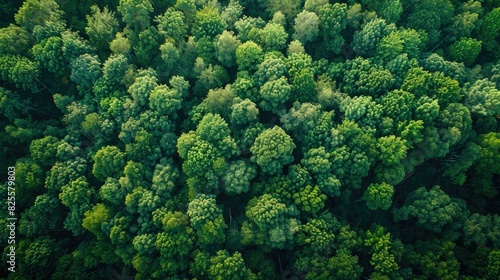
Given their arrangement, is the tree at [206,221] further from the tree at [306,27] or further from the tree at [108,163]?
the tree at [306,27]

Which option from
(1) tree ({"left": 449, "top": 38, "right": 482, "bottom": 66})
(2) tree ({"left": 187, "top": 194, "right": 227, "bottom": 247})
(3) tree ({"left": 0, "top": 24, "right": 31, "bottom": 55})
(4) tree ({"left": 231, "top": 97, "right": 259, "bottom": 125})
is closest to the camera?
(2) tree ({"left": 187, "top": 194, "right": 227, "bottom": 247})

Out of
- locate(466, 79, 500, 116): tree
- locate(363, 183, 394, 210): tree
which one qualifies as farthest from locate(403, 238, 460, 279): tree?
locate(466, 79, 500, 116): tree

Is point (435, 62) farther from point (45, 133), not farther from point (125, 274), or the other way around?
point (45, 133)

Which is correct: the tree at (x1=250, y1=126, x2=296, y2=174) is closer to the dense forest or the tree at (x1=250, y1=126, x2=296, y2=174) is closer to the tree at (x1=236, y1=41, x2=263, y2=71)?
the dense forest

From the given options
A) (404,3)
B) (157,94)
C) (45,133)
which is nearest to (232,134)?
(157,94)

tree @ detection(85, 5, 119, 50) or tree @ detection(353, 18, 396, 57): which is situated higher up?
tree @ detection(85, 5, 119, 50)

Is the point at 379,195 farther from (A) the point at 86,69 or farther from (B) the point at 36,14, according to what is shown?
(B) the point at 36,14

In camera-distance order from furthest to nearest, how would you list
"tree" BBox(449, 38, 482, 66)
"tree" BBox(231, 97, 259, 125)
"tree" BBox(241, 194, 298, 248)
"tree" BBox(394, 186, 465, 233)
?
"tree" BBox(449, 38, 482, 66) < "tree" BBox(231, 97, 259, 125) < "tree" BBox(394, 186, 465, 233) < "tree" BBox(241, 194, 298, 248)
